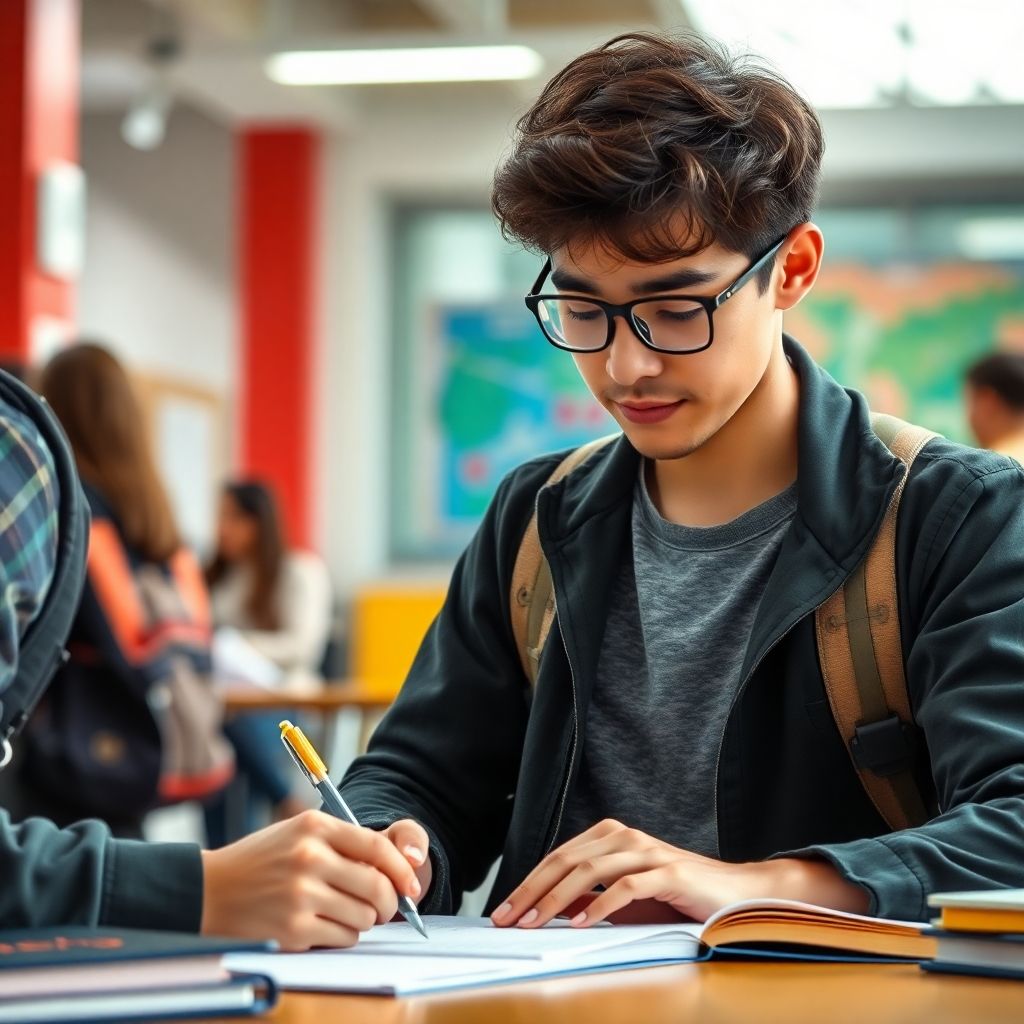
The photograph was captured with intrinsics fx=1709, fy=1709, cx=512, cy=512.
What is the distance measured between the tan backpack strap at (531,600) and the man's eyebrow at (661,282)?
0.28 metres

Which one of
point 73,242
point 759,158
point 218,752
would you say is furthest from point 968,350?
point 759,158

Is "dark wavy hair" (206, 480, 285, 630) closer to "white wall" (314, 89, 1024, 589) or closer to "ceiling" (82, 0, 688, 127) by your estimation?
"white wall" (314, 89, 1024, 589)

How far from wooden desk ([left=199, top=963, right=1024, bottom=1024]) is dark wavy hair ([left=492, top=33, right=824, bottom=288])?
656 mm

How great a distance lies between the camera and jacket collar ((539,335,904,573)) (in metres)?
1.46

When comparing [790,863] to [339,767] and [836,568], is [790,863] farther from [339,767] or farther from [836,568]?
[339,767]

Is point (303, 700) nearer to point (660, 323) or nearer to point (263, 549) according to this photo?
point (263, 549)

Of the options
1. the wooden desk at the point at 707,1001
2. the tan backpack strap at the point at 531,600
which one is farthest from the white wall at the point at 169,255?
the wooden desk at the point at 707,1001

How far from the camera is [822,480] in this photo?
151 cm

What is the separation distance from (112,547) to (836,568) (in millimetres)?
2258

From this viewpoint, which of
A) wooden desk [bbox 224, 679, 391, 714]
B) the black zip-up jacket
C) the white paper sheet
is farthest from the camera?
wooden desk [bbox 224, 679, 391, 714]

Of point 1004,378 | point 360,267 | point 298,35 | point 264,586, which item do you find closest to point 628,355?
point 1004,378

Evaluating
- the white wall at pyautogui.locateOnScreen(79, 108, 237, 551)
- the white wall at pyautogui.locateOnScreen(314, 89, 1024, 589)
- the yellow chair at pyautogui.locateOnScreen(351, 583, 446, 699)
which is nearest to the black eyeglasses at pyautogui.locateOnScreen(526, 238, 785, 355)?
the yellow chair at pyautogui.locateOnScreen(351, 583, 446, 699)

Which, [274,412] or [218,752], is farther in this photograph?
[274,412]

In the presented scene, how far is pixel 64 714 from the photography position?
10.3 feet
